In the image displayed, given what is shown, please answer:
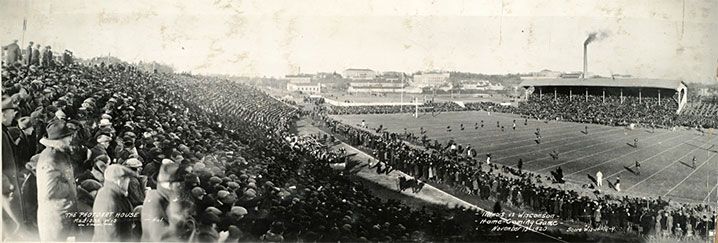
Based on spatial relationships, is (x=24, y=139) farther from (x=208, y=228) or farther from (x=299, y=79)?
(x=299, y=79)

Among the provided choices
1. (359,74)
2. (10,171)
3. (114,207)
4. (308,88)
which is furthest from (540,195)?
(10,171)

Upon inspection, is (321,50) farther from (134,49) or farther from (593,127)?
(593,127)

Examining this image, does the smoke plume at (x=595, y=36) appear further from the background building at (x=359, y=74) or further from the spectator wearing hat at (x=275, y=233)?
the spectator wearing hat at (x=275, y=233)

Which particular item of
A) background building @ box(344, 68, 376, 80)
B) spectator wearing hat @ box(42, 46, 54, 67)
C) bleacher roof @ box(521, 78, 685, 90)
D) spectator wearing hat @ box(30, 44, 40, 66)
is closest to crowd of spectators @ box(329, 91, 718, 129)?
bleacher roof @ box(521, 78, 685, 90)

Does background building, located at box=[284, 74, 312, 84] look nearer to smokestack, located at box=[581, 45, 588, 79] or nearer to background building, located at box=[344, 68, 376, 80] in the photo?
background building, located at box=[344, 68, 376, 80]

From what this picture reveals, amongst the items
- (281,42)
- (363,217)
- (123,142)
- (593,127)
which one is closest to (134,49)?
(123,142)
